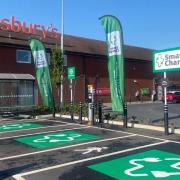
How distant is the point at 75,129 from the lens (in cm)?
1419

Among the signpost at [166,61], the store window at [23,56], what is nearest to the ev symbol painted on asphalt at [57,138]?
the signpost at [166,61]

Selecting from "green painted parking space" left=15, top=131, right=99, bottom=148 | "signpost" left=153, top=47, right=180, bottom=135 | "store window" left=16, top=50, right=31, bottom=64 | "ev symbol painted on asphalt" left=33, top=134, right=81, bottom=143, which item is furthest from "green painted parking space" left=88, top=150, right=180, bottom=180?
"store window" left=16, top=50, right=31, bottom=64

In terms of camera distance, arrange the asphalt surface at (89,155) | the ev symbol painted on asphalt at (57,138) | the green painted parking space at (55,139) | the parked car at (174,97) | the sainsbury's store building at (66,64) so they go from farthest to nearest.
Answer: the parked car at (174,97), the sainsbury's store building at (66,64), the ev symbol painted on asphalt at (57,138), the green painted parking space at (55,139), the asphalt surface at (89,155)

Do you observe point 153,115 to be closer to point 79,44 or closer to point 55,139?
point 55,139

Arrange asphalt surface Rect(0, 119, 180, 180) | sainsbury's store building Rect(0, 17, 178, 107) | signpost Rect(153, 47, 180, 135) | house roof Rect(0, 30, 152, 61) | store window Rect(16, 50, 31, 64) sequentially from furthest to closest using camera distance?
1. house roof Rect(0, 30, 152, 61)
2. store window Rect(16, 50, 31, 64)
3. sainsbury's store building Rect(0, 17, 178, 107)
4. signpost Rect(153, 47, 180, 135)
5. asphalt surface Rect(0, 119, 180, 180)

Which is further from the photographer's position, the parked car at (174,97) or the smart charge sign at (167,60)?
the parked car at (174,97)

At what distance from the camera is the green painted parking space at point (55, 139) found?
10.9m

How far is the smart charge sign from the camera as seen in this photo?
1308 centimetres

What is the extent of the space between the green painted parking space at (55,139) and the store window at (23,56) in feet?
53.8

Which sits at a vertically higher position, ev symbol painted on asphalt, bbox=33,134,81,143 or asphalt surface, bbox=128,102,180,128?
asphalt surface, bbox=128,102,180,128

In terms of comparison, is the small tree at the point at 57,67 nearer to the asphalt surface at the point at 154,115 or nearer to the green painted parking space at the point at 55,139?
the asphalt surface at the point at 154,115

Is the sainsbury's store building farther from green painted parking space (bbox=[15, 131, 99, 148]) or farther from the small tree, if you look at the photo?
green painted parking space (bbox=[15, 131, 99, 148])

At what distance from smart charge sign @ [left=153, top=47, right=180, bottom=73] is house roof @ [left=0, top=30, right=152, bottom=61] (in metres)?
16.5

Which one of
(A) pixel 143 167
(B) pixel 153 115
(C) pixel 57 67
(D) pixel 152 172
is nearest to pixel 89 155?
(A) pixel 143 167
